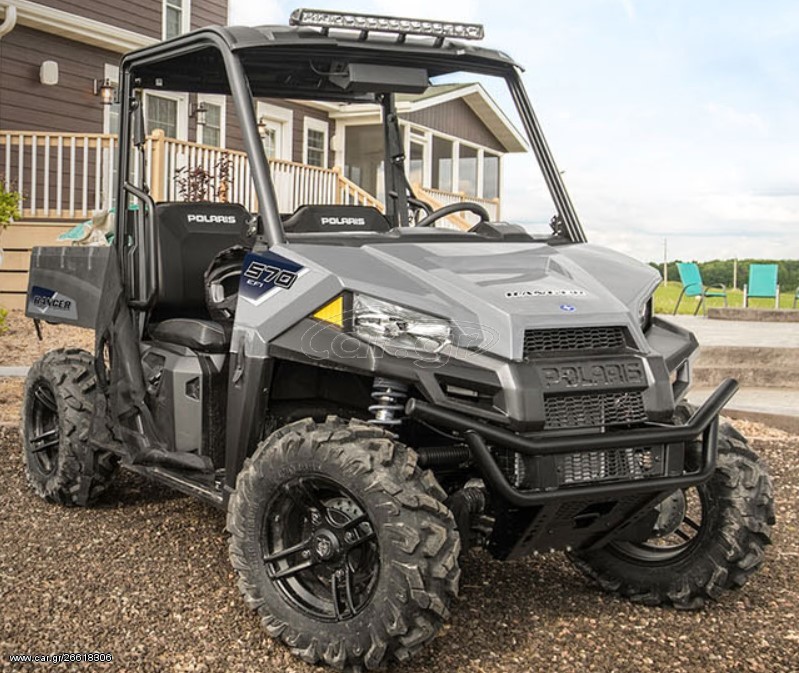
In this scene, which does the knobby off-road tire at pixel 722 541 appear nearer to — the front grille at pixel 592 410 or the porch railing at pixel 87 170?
the front grille at pixel 592 410

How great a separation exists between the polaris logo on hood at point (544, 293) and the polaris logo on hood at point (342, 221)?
1324 mm

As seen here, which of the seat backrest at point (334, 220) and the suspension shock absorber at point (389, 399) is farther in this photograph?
the seat backrest at point (334, 220)

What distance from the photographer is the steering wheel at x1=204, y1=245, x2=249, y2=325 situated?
13.9ft

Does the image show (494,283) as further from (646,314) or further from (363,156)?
(363,156)

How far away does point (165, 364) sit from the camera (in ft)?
14.9

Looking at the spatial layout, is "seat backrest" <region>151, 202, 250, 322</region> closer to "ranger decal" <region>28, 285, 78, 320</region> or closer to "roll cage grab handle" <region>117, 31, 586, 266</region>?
"roll cage grab handle" <region>117, 31, 586, 266</region>

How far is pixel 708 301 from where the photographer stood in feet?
87.1

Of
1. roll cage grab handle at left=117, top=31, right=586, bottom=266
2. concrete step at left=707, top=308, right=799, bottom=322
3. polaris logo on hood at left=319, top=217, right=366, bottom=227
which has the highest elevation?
roll cage grab handle at left=117, top=31, right=586, bottom=266

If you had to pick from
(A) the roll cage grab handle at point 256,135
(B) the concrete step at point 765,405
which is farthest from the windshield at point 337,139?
(B) the concrete step at point 765,405

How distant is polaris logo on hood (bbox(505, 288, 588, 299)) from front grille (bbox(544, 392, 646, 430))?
1.16ft

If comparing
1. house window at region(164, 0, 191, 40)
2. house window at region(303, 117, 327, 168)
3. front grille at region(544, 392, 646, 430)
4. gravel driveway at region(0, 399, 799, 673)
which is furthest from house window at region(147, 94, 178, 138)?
front grille at region(544, 392, 646, 430)

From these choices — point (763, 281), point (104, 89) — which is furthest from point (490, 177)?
point (104, 89)

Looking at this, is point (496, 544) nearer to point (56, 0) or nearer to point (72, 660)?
point (72, 660)

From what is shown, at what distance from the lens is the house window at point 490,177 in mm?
29172
